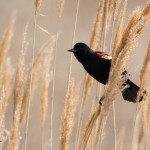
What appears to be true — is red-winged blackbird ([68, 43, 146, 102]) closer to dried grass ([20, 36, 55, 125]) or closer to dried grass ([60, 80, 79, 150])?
dried grass ([20, 36, 55, 125])

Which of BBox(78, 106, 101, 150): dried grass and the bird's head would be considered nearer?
BBox(78, 106, 101, 150): dried grass

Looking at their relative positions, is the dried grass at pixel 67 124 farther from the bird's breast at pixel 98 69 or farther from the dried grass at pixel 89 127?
the bird's breast at pixel 98 69

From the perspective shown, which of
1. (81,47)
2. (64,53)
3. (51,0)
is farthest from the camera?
(51,0)

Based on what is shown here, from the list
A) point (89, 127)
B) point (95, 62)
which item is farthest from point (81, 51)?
point (89, 127)

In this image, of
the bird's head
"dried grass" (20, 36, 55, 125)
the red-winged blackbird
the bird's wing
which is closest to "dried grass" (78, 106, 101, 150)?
"dried grass" (20, 36, 55, 125)

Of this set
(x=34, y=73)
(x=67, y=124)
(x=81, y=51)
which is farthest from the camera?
(x=81, y=51)

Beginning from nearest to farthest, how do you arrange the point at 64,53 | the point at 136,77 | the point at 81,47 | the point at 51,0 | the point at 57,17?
the point at 57,17 < the point at 81,47 < the point at 136,77 < the point at 64,53 < the point at 51,0

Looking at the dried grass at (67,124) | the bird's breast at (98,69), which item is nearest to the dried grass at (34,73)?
the bird's breast at (98,69)

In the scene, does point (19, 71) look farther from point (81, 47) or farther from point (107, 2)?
point (81, 47)

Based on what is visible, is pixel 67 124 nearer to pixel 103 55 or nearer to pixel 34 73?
pixel 34 73

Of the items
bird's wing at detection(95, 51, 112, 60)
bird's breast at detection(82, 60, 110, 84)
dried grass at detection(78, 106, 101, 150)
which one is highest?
bird's wing at detection(95, 51, 112, 60)

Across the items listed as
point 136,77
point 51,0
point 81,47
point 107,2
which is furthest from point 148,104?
point 51,0

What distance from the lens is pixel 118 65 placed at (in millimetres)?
2434

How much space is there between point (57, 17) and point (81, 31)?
22.1 ft
